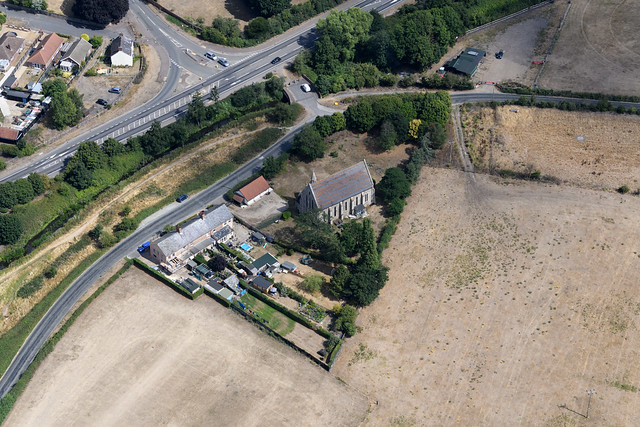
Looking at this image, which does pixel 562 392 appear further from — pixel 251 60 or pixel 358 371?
pixel 251 60

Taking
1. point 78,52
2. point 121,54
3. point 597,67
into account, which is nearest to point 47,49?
point 78,52

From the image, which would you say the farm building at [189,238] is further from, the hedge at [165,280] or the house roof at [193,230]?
the hedge at [165,280]

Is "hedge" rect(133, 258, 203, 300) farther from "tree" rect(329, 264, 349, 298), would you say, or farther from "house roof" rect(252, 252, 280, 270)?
"tree" rect(329, 264, 349, 298)

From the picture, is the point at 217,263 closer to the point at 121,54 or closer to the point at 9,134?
the point at 9,134

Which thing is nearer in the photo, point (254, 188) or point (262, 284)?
point (262, 284)

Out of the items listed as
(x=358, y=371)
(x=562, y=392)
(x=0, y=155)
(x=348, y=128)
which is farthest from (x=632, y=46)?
(x=0, y=155)

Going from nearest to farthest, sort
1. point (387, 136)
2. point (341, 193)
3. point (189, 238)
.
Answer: point (189, 238) < point (341, 193) < point (387, 136)

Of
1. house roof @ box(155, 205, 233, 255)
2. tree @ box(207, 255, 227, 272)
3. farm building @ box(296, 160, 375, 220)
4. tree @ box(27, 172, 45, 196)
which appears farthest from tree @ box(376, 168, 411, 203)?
tree @ box(27, 172, 45, 196)
